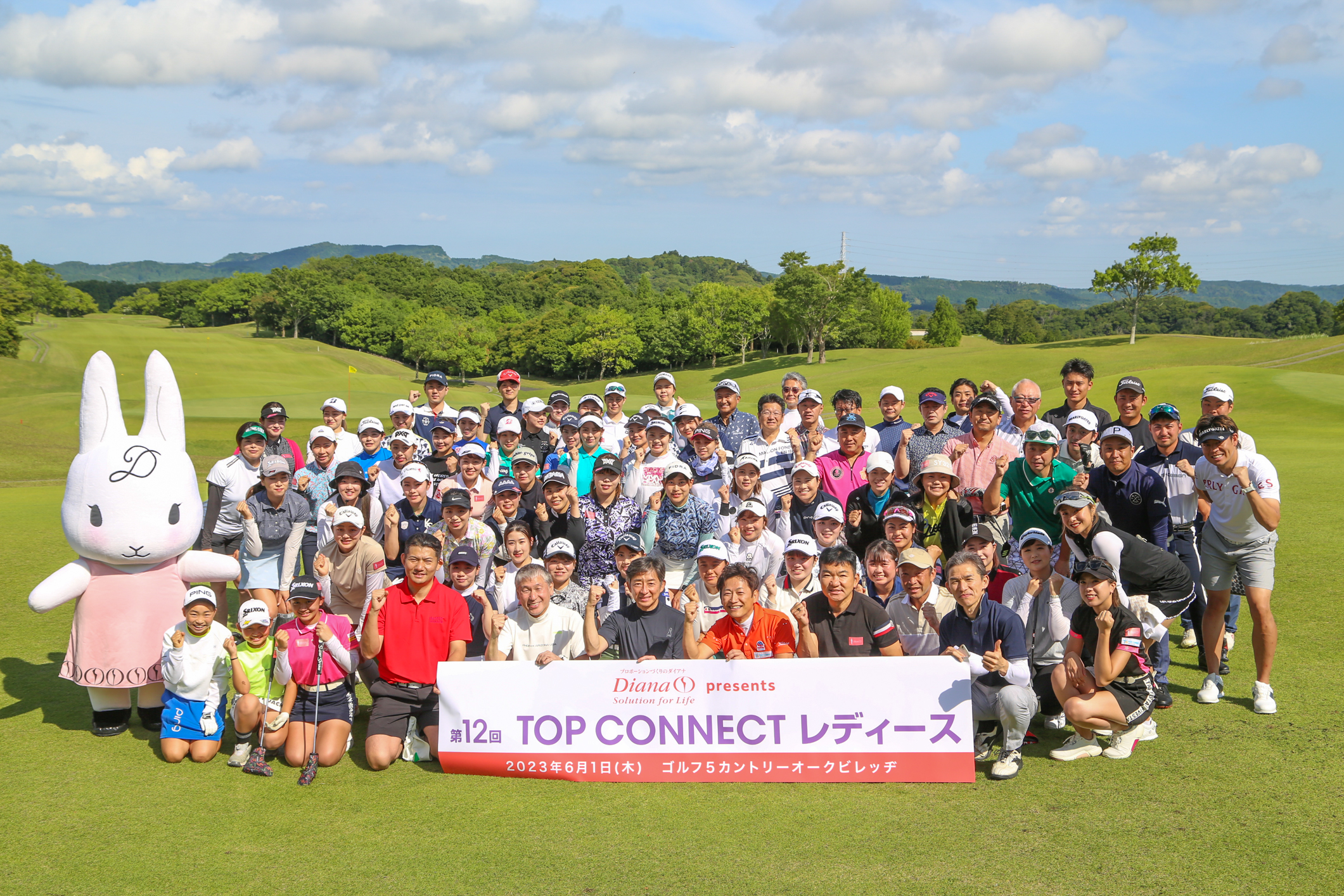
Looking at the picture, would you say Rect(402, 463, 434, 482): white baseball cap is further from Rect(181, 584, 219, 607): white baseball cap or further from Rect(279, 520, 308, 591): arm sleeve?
Rect(181, 584, 219, 607): white baseball cap

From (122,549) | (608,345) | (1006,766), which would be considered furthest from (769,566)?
(608,345)

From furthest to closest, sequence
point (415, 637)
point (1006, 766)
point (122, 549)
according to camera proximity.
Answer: point (122, 549), point (415, 637), point (1006, 766)

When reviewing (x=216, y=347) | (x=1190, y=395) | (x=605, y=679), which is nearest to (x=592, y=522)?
(x=605, y=679)

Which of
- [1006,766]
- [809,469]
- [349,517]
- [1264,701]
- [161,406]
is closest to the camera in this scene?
[1006,766]

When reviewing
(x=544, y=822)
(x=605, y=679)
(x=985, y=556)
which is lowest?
(x=544, y=822)

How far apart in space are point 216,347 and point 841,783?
216ft

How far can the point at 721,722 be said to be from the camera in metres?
5.81

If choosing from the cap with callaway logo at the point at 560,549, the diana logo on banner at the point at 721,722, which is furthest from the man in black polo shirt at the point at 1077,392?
the cap with callaway logo at the point at 560,549

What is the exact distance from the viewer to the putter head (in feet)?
19.5

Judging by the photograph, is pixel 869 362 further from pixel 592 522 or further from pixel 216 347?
pixel 592 522

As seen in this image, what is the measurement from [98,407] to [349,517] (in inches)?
77.9

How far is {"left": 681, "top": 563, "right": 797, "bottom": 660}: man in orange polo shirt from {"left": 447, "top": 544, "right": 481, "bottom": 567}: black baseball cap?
5.56 ft

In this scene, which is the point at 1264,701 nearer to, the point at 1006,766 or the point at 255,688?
the point at 1006,766

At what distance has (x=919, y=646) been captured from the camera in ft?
20.3
